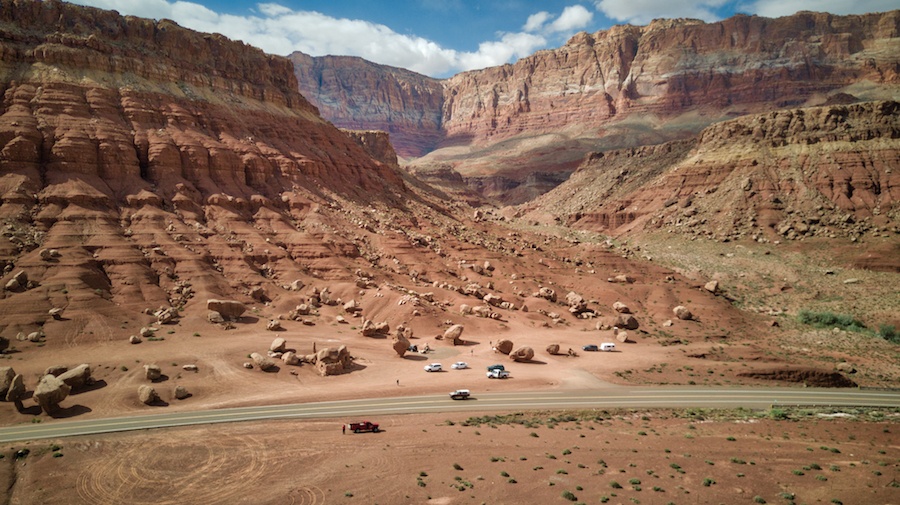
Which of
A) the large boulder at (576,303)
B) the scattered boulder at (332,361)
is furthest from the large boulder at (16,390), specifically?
the large boulder at (576,303)

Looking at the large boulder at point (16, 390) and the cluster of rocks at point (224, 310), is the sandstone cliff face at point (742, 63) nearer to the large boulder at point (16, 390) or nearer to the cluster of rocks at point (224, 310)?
the cluster of rocks at point (224, 310)

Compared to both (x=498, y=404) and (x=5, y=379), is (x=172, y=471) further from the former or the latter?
(x=498, y=404)

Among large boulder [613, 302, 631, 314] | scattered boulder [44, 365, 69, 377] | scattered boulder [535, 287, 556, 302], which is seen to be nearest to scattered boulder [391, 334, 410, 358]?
scattered boulder [44, 365, 69, 377]

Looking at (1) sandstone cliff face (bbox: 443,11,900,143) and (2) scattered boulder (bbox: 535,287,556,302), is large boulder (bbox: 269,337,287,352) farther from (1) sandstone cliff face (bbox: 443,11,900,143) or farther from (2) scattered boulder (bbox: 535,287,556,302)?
(1) sandstone cliff face (bbox: 443,11,900,143)

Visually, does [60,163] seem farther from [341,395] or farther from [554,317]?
[554,317]

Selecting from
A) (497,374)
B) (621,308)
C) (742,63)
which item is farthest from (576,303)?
(742,63)

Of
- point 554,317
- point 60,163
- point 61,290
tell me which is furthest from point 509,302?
point 60,163
